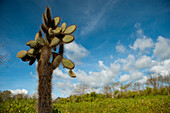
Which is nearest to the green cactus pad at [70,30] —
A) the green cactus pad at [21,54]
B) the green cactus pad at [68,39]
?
the green cactus pad at [68,39]

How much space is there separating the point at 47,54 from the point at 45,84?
1.10 metres

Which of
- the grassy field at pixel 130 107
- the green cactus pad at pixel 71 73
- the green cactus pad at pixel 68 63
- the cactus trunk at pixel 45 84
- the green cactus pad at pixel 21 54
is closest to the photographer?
the cactus trunk at pixel 45 84

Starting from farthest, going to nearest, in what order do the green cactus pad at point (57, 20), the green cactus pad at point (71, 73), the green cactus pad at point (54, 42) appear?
the green cactus pad at point (57, 20), the green cactus pad at point (71, 73), the green cactus pad at point (54, 42)

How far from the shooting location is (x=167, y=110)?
6.07 meters

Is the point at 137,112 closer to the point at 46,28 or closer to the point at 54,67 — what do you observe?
the point at 54,67

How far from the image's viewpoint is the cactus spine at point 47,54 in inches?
156

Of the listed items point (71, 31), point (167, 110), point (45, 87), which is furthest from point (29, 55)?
point (167, 110)

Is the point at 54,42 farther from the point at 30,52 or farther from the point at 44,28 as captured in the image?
the point at 30,52

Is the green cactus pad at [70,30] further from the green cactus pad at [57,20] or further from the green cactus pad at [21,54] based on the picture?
the green cactus pad at [21,54]

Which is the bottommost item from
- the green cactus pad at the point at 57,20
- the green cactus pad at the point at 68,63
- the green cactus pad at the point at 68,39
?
the green cactus pad at the point at 68,63

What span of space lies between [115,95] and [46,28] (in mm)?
15921

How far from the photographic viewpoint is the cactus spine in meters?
3.97

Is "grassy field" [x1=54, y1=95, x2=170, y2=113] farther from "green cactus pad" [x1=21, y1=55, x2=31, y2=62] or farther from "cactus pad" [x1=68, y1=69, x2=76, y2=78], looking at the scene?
"green cactus pad" [x1=21, y1=55, x2=31, y2=62]

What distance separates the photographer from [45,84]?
4.00 m
